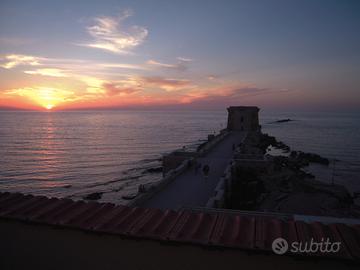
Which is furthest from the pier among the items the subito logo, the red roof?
the subito logo

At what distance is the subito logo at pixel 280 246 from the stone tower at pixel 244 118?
51627 millimetres

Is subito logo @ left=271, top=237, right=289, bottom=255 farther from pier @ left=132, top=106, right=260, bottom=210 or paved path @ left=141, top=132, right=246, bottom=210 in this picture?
paved path @ left=141, top=132, right=246, bottom=210

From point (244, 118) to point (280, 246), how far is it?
51855 mm

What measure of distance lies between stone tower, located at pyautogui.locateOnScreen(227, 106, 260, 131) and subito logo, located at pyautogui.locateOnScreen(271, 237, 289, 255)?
51627 millimetres

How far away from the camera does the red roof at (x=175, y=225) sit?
3170 mm

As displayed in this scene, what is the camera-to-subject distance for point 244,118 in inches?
2104

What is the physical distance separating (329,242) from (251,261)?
2.99ft

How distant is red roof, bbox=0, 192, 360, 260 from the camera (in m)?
3.17

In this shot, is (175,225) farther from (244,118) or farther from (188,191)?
(244,118)

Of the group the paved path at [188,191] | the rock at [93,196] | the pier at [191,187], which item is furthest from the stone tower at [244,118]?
the rock at [93,196]

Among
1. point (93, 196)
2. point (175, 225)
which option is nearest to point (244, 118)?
point (93, 196)

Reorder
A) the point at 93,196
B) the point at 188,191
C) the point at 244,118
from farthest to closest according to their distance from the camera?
1. the point at 244,118
2. the point at 93,196
3. the point at 188,191

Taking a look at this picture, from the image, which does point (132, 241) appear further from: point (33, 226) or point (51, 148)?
point (51, 148)

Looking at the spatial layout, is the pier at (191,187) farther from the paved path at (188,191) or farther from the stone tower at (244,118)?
the stone tower at (244,118)
